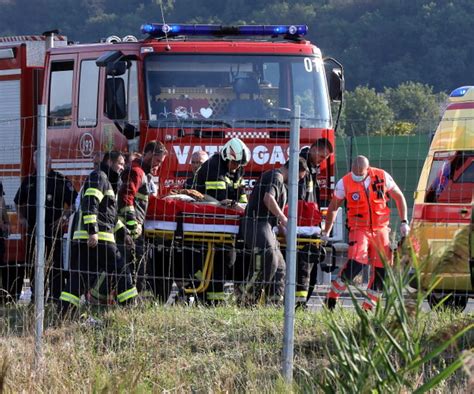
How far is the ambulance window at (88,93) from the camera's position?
43.5 ft

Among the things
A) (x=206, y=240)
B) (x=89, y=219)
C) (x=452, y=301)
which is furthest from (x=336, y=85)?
(x=89, y=219)

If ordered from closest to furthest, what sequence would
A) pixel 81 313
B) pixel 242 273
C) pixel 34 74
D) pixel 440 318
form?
pixel 440 318 → pixel 81 313 → pixel 242 273 → pixel 34 74

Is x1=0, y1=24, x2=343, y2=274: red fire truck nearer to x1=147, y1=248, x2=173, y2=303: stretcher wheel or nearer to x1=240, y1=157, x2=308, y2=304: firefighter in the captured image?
x1=147, y1=248, x2=173, y2=303: stretcher wheel

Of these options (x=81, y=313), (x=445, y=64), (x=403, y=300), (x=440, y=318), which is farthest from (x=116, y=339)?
(x=445, y=64)

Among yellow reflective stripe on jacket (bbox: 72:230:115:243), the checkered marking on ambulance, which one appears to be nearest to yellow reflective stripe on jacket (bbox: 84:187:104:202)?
yellow reflective stripe on jacket (bbox: 72:230:115:243)

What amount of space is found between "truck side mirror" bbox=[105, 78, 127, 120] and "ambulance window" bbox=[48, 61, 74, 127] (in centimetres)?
70

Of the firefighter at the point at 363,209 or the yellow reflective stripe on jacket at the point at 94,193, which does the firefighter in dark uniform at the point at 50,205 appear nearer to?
the yellow reflective stripe on jacket at the point at 94,193

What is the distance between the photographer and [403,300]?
464 centimetres

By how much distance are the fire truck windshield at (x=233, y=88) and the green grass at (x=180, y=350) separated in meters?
3.60

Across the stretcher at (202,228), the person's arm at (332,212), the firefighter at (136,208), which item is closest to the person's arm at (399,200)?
the person's arm at (332,212)

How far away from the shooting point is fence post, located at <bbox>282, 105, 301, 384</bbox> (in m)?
7.43

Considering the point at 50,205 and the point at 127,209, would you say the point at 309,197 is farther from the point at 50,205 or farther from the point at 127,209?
the point at 50,205

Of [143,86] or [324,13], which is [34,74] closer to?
[143,86]

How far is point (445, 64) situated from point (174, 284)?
2306 inches
